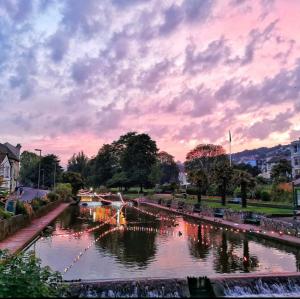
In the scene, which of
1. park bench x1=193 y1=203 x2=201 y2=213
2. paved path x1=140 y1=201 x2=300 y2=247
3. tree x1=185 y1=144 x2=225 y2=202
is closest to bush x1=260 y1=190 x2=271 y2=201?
park bench x1=193 y1=203 x2=201 y2=213

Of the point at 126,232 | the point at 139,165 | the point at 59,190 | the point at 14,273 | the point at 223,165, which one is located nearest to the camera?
the point at 14,273

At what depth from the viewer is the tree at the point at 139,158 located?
12225cm

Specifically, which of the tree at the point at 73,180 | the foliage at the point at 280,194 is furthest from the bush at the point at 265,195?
the tree at the point at 73,180

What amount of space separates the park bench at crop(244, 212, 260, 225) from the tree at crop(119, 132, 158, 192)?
84.6 metres

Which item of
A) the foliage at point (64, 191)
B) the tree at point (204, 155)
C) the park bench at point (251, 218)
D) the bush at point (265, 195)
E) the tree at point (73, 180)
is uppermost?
the tree at point (204, 155)

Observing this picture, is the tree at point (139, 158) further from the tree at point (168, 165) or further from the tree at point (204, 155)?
the tree at point (168, 165)

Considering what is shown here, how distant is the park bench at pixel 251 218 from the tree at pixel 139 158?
8464 centimetres

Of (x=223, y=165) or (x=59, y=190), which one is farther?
(x=59, y=190)

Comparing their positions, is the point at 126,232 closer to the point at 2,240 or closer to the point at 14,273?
the point at 2,240

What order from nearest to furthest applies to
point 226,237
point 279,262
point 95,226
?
point 279,262
point 226,237
point 95,226

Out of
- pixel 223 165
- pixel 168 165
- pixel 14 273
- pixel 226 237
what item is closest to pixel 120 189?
pixel 168 165

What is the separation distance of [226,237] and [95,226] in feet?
45.1

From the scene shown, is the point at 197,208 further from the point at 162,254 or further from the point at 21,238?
the point at 162,254

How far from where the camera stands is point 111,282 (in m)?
16.0
